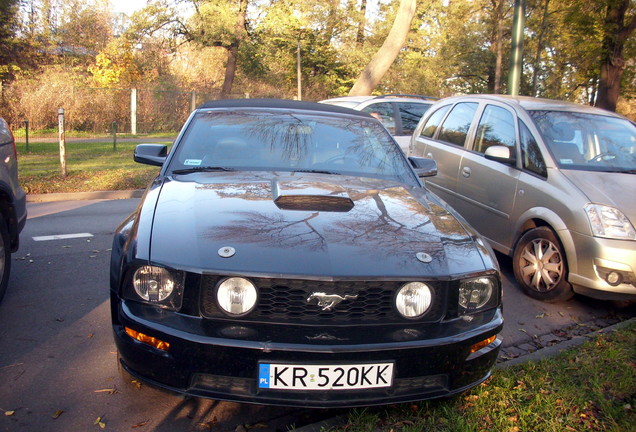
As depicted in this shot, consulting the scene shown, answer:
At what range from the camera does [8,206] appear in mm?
4902

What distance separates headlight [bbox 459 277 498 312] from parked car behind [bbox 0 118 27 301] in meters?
3.49

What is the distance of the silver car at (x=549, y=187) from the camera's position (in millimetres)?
4816

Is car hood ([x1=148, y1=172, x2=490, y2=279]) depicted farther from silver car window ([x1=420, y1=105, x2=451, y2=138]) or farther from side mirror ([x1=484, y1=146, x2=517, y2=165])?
silver car window ([x1=420, y1=105, x2=451, y2=138])

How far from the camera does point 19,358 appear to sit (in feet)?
12.3

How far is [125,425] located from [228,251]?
3.52 ft

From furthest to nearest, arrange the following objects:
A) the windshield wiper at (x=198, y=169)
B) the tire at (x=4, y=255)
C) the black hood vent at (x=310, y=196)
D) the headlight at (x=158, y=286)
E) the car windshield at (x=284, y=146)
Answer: the tire at (x=4, y=255)
the car windshield at (x=284, y=146)
the windshield wiper at (x=198, y=169)
the black hood vent at (x=310, y=196)
the headlight at (x=158, y=286)

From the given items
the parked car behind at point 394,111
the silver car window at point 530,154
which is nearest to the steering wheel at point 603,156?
the silver car window at point 530,154

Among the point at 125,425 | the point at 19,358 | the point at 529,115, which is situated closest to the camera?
the point at 125,425

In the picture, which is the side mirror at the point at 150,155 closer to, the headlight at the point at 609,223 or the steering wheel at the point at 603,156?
the headlight at the point at 609,223

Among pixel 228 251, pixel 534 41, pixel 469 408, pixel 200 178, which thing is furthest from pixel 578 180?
pixel 534 41

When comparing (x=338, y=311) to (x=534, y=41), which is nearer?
(x=338, y=311)

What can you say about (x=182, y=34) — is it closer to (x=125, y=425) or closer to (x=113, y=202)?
(x=113, y=202)

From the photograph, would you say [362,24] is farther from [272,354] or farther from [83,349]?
[272,354]

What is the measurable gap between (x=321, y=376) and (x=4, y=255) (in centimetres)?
313
